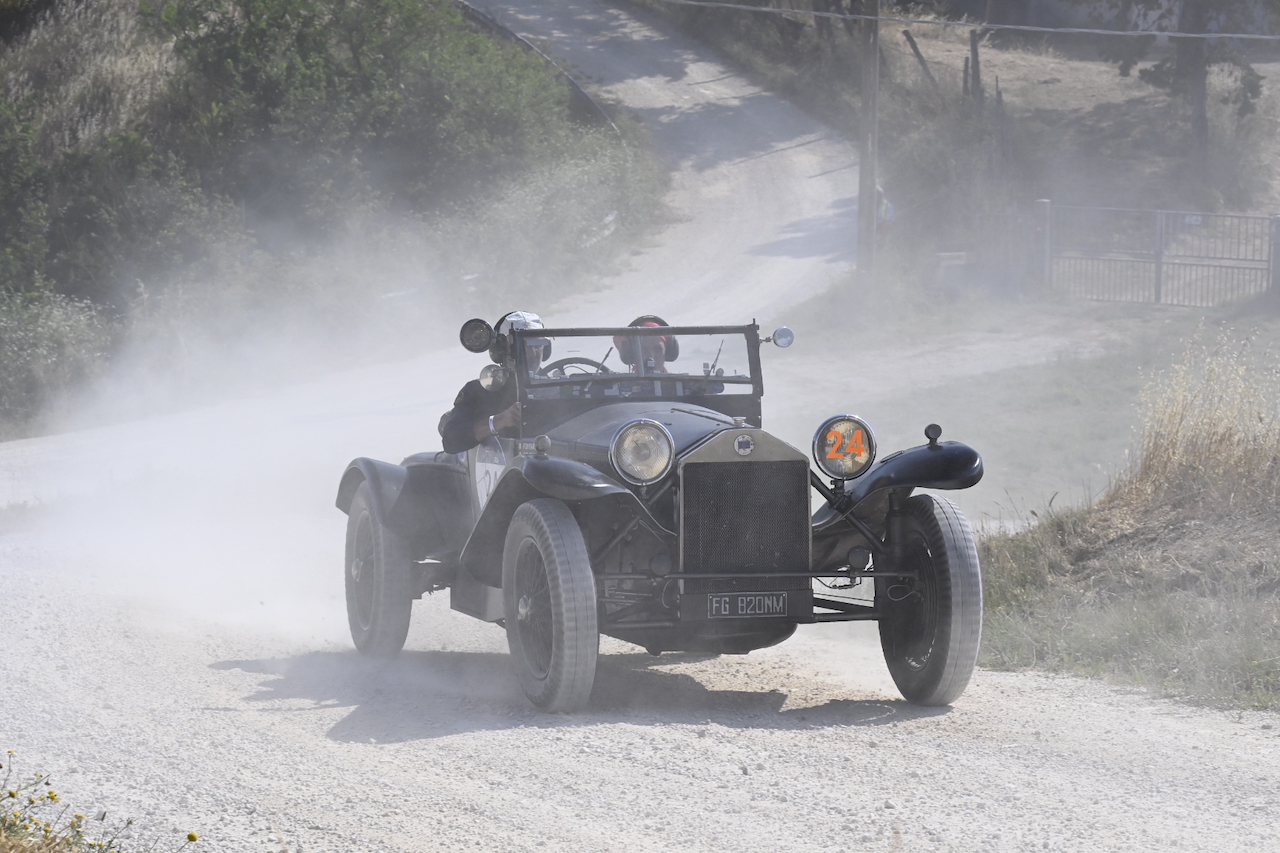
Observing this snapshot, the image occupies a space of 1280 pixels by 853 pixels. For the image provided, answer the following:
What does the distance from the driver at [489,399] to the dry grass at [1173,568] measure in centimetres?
314

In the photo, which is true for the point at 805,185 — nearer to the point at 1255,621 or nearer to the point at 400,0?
the point at 400,0

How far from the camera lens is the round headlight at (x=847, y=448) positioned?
6469mm

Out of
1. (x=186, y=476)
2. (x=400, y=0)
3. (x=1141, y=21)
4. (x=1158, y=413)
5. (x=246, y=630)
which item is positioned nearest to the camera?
(x=246, y=630)

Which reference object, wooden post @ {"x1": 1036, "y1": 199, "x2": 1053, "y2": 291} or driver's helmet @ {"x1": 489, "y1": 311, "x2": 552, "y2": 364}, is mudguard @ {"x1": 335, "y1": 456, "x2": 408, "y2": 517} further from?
wooden post @ {"x1": 1036, "y1": 199, "x2": 1053, "y2": 291}

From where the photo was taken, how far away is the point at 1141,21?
40.8m

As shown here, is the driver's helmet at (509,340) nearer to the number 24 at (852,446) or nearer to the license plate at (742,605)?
the number 24 at (852,446)

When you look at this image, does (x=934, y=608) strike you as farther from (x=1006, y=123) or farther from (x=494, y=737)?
(x=1006, y=123)

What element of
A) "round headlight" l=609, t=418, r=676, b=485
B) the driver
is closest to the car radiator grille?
"round headlight" l=609, t=418, r=676, b=485

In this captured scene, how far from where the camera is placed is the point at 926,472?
6.39m

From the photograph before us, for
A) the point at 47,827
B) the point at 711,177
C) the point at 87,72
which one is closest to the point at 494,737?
the point at 47,827

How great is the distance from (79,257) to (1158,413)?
860 inches

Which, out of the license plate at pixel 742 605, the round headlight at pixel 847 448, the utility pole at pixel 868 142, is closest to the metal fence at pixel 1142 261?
the utility pole at pixel 868 142

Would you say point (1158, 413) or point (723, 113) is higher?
point (723, 113)

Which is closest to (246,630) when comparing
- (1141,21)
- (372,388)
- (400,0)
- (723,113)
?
(372,388)
